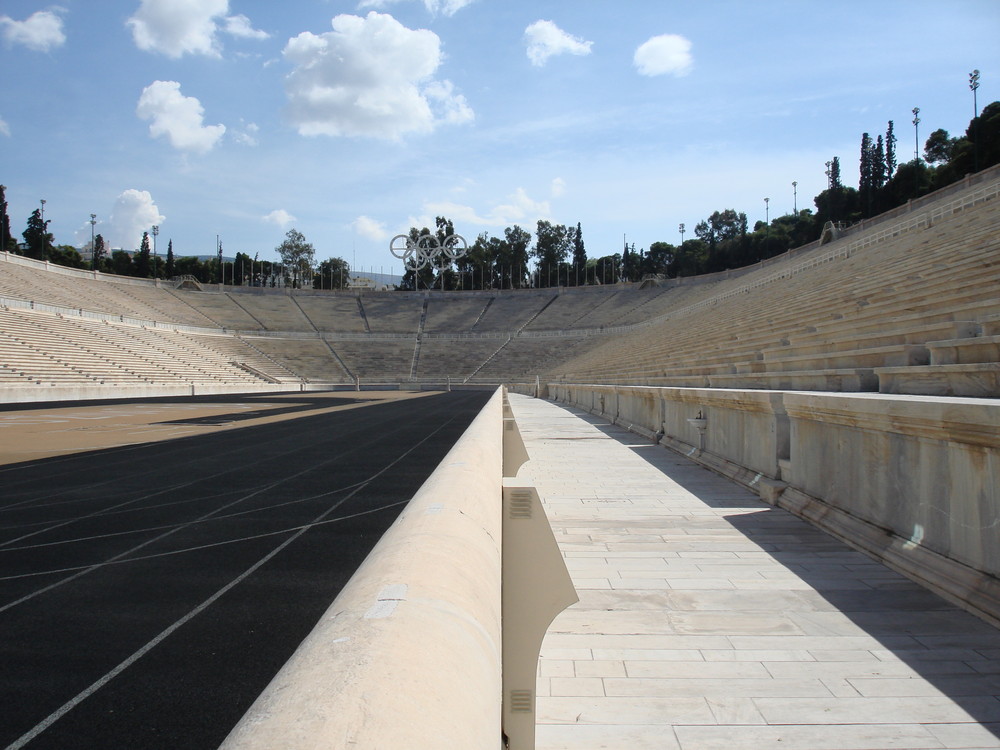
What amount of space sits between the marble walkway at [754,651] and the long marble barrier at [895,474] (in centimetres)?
19

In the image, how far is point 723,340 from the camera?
76.3 feet

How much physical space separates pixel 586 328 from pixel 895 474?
65886 millimetres

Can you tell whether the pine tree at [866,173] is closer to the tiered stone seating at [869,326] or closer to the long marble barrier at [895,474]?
the tiered stone seating at [869,326]

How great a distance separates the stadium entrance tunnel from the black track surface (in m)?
1.30

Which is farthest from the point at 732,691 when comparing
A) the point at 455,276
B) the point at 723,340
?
the point at 455,276

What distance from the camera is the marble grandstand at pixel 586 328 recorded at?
10156mm

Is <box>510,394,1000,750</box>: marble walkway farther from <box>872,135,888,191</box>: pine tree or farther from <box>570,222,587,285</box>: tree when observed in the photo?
<box>570,222,587,285</box>: tree

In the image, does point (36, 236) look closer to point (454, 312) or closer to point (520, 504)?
point (454, 312)

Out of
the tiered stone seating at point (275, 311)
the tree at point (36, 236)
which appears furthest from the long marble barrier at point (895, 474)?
the tree at point (36, 236)

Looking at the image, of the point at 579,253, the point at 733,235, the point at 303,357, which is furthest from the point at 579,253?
the point at 303,357

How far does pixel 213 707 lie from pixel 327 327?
2915 inches

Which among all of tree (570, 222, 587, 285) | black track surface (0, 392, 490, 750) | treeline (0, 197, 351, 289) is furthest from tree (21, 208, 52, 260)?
black track surface (0, 392, 490, 750)

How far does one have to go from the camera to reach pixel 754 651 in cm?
342

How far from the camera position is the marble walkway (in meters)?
2.68
